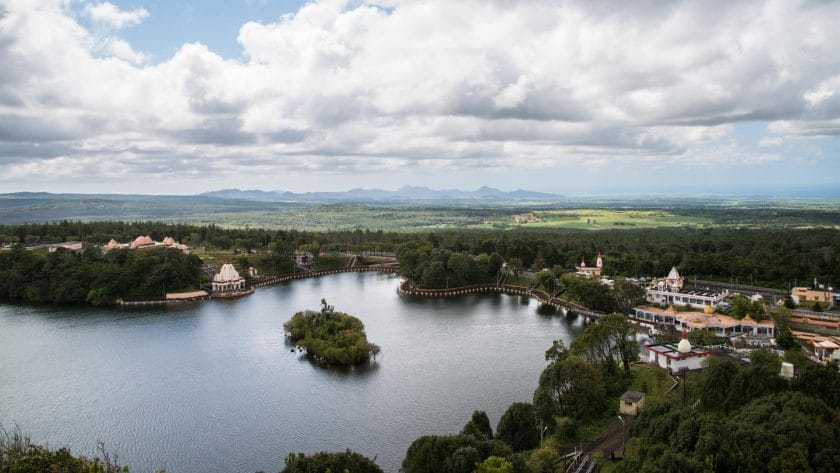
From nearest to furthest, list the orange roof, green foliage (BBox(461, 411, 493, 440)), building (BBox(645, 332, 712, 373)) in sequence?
green foliage (BBox(461, 411, 493, 440))
building (BBox(645, 332, 712, 373))
the orange roof

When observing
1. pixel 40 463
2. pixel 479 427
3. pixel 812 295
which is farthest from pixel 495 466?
pixel 812 295

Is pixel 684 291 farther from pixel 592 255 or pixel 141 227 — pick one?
pixel 141 227

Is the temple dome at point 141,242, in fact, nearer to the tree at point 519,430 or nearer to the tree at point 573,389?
the tree at point 573,389

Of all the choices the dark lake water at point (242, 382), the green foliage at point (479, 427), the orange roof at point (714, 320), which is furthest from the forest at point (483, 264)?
the green foliage at point (479, 427)

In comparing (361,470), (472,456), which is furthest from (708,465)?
(361,470)

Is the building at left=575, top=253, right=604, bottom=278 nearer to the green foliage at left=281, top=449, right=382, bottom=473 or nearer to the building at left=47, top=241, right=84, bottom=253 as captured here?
the green foliage at left=281, top=449, right=382, bottom=473

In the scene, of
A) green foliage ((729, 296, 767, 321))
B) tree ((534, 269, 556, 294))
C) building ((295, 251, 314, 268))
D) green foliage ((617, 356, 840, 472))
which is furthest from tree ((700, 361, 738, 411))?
building ((295, 251, 314, 268))
